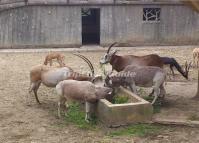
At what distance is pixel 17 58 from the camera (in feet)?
59.2

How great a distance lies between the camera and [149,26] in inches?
879

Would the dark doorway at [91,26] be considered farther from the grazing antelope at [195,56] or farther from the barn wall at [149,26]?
the grazing antelope at [195,56]

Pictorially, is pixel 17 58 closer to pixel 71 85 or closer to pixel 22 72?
pixel 22 72

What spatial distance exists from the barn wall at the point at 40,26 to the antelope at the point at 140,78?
11.7 meters

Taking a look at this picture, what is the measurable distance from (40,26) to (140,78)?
12.0 meters

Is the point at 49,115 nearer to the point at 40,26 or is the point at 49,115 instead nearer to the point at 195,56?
the point at 195,56

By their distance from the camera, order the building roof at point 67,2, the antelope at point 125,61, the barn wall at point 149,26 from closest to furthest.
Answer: the antelope at point 125,61 → the building roof at point 67,2 → the barn wall at point 149,26

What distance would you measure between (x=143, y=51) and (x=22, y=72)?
6.68 meters

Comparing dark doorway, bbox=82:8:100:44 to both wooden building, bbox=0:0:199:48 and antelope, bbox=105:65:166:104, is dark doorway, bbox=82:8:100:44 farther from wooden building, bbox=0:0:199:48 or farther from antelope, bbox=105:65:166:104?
antelope, bbox=105:65:166:104

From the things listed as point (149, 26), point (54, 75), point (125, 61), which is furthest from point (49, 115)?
point (149, 26)

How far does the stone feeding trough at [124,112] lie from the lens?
29.0 ft

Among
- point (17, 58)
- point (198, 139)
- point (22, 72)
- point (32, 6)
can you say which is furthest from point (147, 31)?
point (198, 139)

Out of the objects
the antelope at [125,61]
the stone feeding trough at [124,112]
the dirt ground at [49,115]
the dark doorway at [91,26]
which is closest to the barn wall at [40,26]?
the dark doorway at [91,26]

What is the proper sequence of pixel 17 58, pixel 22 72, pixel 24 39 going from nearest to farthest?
pixel 22 72
pixel 17 58
pixel 24 39
